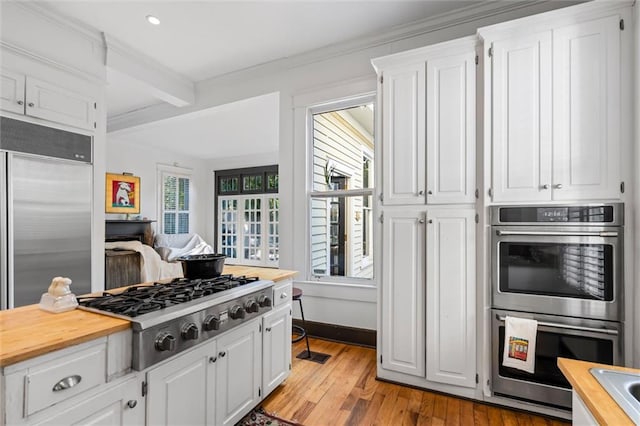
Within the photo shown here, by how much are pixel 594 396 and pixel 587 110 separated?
1696 millimetres

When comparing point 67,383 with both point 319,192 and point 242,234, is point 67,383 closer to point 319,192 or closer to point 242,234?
point 319,192

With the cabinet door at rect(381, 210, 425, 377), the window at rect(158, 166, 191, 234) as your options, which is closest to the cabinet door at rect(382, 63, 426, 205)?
the cabinet door at rect(381, 210, 425, 377)

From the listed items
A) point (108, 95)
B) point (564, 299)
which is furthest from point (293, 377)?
point (108, 95)

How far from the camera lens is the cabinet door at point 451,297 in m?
2.14

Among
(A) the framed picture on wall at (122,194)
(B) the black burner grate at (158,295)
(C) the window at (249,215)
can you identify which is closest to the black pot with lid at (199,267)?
(B) the black burner grate at (158,295)

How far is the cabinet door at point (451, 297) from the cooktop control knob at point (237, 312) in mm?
1341

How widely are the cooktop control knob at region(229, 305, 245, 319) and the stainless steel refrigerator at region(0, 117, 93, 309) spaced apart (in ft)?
6.51

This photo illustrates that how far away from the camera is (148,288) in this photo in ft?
6.04

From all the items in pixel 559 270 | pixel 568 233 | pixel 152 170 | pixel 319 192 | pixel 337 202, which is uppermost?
pixel 152 170

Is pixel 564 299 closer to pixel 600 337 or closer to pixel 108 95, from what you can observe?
pixel 600 337

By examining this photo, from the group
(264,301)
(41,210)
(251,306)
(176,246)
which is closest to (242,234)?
(176,246)

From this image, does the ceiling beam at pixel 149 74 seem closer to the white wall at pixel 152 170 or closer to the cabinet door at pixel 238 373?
the white wall at pixel 152 170

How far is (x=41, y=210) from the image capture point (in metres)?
2.56

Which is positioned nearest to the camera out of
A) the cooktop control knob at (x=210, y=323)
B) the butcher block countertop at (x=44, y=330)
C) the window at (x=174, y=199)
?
the butcher block countertop at (x=44, y=330)
